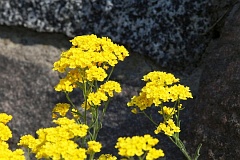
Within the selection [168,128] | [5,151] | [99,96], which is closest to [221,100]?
[168,128]

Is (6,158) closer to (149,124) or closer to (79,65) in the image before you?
(79,65)

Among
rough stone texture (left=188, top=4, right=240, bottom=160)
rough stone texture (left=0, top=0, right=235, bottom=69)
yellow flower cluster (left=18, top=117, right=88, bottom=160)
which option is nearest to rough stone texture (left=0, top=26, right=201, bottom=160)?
rough stone texture (left=0, top=0, right=235, bottom=69)

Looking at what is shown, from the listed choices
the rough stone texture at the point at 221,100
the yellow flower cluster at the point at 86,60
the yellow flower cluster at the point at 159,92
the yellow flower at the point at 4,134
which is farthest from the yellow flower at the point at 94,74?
the rough stone texture at the point at 221,100

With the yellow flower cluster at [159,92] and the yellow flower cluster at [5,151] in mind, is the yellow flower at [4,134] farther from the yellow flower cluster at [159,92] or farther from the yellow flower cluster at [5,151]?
the yellow flower cluster at [159,92]

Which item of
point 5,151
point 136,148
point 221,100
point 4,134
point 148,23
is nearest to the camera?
point 136,148

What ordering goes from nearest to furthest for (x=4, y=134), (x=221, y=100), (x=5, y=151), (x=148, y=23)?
(x=5, y=151) → (x=4, y=134) → (x=221, y=100) → (x=148, y=23)

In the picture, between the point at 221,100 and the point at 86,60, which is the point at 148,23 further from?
the point at 86,60
